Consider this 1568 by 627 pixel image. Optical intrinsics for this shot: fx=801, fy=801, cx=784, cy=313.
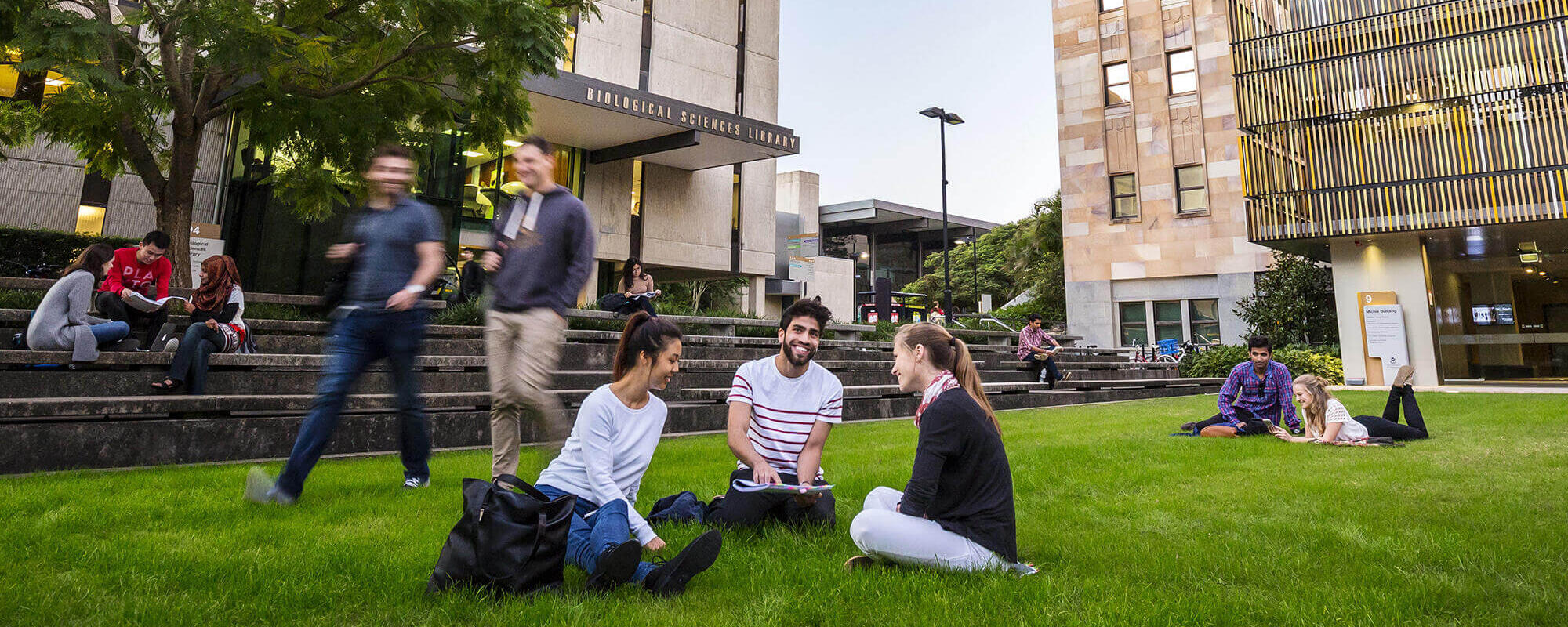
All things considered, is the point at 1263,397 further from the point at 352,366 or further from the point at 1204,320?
the point at 1204,320

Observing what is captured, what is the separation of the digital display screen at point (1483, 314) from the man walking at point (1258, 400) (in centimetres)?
1924

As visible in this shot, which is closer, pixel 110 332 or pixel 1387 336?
pixel 110 332

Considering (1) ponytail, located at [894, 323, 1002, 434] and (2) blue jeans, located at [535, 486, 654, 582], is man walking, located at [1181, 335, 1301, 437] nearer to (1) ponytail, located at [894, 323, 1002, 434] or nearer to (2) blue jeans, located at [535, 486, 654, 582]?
(1) ponytail, located at [894, 323, 1002, 434]

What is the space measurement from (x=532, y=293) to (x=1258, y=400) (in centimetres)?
878

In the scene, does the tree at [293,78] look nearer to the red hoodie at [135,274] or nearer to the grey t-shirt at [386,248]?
the red hoodie at [135,274]

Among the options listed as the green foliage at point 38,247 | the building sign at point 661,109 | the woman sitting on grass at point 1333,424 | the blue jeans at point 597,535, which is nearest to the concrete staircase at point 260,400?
the blue jeans at point 597,535

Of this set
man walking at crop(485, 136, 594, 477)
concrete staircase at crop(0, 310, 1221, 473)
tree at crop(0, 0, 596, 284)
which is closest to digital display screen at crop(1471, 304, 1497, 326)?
concrete staircase at crop(0, 310, 1221, 473)

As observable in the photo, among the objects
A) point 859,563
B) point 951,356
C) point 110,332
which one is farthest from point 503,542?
point 110,332

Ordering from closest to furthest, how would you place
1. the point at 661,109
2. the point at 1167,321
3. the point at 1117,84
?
the point at 661,109
the point at 1167,321
the point at 1117,84

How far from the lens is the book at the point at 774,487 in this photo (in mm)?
3752

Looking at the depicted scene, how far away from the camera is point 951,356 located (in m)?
3.52

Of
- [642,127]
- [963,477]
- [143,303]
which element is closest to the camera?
[963,477]

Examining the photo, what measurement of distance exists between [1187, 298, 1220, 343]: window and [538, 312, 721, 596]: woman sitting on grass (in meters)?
28.7

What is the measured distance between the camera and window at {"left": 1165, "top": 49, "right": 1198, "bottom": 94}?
28.8 metres
